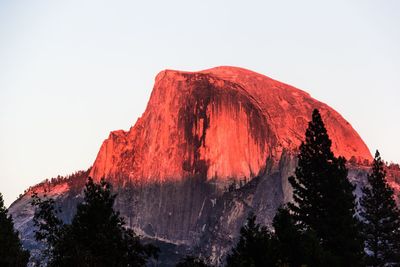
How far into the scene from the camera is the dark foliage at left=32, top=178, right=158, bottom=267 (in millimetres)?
38938

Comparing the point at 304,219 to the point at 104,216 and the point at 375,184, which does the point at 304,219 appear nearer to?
the point at 375,184

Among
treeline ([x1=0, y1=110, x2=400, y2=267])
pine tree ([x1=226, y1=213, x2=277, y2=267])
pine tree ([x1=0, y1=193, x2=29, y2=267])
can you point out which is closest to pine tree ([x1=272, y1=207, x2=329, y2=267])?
treeline ([x1=0, y1=110, x2=400, y2=267])

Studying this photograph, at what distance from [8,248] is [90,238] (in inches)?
795

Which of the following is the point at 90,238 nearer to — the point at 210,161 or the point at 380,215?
the point at 380,215

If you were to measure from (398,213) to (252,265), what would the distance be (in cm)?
3373

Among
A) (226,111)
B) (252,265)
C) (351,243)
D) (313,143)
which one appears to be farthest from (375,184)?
(226,111)

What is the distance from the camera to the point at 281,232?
48.4m

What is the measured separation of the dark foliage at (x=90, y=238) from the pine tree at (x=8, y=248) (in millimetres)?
9032

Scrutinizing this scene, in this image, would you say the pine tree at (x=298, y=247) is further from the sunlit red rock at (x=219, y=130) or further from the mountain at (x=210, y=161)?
the sunlit red rock at (x=219, y=130)

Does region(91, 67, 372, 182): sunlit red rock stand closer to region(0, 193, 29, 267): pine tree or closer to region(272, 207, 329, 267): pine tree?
region(0, 193, 29, 267): pine tree

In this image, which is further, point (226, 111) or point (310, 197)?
point (226, 111)

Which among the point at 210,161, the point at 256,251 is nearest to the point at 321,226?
the point at 256,251

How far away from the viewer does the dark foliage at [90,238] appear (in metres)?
38.9

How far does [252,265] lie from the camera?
41719mm
